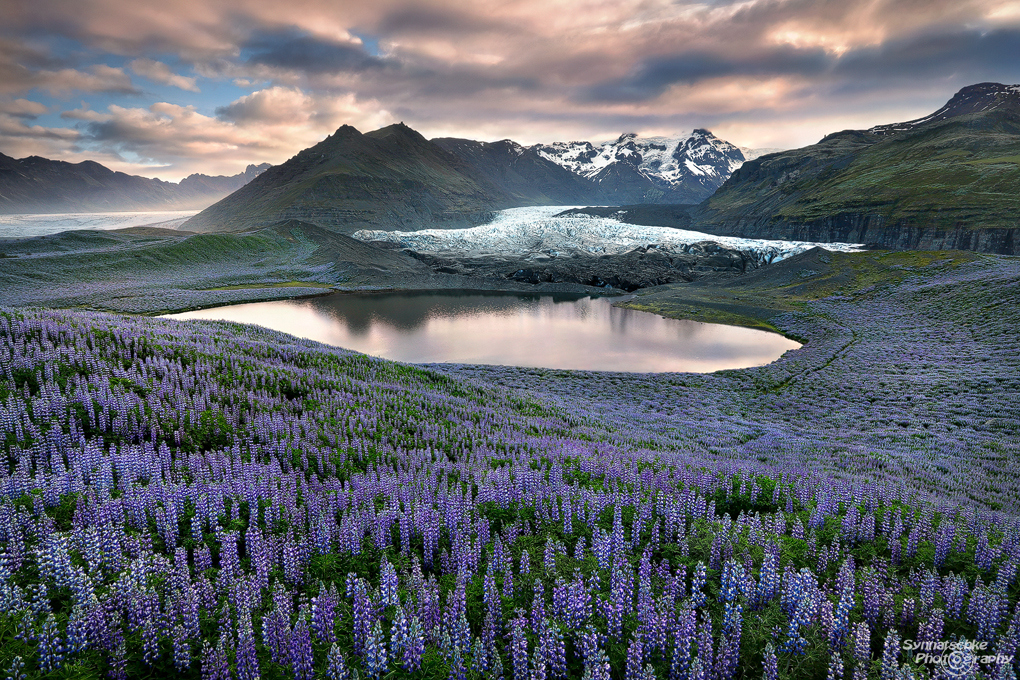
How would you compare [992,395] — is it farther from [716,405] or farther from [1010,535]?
[1010,535]

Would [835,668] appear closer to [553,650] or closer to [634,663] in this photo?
[634,663]

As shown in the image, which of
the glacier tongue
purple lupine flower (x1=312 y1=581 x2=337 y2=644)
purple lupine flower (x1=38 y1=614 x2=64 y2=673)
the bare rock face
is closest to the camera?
purple lupine flower (x1=38 y1=614 x2=64 y2=673)

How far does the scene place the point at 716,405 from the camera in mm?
30688

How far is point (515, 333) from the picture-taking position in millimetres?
59750

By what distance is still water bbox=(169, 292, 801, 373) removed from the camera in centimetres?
4719

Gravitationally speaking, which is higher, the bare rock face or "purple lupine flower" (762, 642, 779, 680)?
the bare rock face

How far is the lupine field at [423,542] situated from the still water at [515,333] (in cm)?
2904

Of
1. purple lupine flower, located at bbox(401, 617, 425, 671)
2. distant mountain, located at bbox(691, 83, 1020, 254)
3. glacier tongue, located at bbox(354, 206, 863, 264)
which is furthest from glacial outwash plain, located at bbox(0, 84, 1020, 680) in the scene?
distant mountain, located at bbox(691, 83, 1020, 254)

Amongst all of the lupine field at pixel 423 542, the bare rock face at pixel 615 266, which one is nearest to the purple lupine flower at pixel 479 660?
the lupine field at pixel 423 542

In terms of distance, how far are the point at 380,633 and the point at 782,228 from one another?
20831 cm

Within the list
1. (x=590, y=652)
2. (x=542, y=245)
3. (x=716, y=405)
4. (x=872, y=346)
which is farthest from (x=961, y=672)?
(x=542, y=245)

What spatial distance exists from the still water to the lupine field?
95.3 feet

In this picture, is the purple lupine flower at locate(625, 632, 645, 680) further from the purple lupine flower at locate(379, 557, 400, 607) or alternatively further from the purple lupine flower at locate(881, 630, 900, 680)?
the purple lupine flower at locate(379, 557, 400, 607)

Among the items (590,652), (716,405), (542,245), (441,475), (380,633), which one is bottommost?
(716,405)
